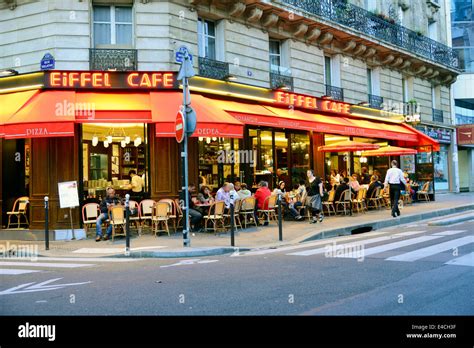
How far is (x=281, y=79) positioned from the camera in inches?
730

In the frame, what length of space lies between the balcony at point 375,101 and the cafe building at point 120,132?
20.5 ft

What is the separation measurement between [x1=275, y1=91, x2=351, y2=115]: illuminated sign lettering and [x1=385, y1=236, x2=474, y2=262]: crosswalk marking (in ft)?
29.4

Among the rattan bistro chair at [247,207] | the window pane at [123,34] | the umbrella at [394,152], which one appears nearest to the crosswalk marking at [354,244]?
the rattan bistro chair at [247,207]

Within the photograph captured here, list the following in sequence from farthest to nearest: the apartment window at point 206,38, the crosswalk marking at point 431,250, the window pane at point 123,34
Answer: the apartment window at point 206,38 → the window pane at point 123,34 → the crosswalk marking at point 431,250

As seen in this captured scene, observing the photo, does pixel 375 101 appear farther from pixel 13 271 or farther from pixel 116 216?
pixel 13 271

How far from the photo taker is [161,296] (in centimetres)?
629

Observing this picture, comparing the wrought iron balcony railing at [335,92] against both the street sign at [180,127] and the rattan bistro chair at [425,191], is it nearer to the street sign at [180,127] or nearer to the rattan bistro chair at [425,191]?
the rattan bistro chair at [425,191]

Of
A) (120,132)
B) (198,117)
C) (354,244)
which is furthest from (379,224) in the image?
(120,132)

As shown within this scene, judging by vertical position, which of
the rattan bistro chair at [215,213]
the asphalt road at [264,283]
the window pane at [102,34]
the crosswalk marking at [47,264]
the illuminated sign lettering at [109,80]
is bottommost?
the crosswalk marking at [47,264]

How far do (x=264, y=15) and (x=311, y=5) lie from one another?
2.51 m

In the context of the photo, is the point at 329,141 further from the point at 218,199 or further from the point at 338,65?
the point at 218,199

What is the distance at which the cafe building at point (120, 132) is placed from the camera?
43.3 ft

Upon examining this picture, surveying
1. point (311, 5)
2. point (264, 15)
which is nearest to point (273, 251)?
point (264, 15)

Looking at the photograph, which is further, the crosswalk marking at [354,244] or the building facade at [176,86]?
the building facade at [176,86]
